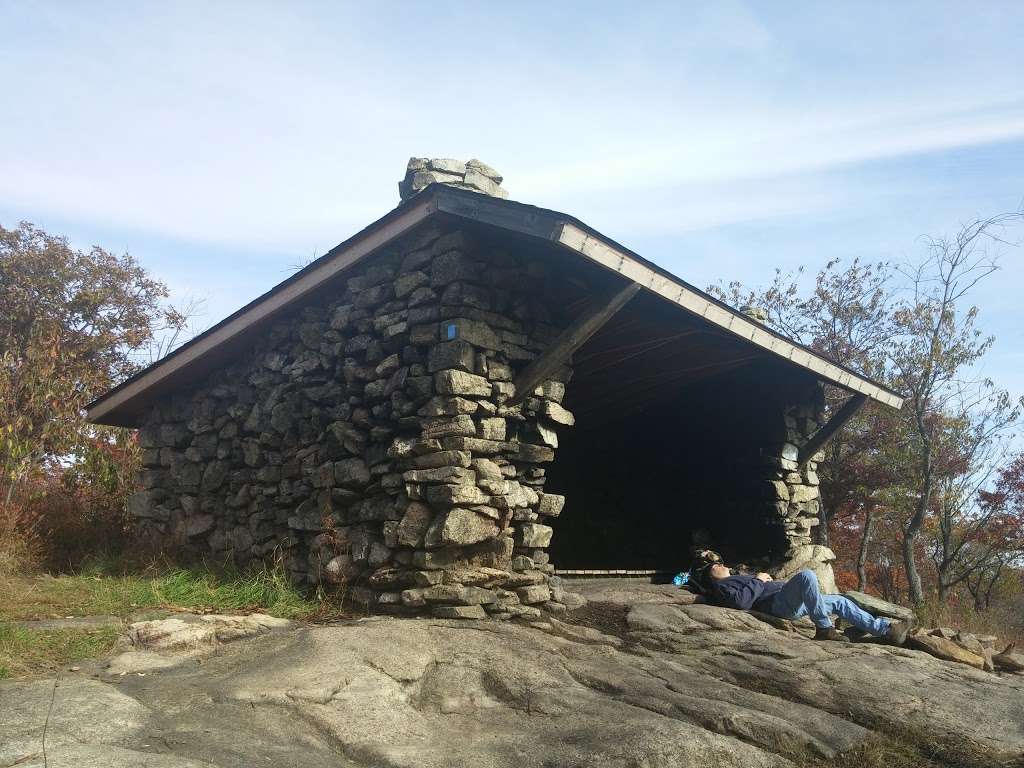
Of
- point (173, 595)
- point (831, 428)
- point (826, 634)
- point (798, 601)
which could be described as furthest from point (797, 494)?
point (173, 595)

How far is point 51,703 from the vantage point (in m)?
3.93

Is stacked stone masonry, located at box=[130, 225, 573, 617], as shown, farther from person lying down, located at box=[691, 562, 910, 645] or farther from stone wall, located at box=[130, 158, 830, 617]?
person lying down, located at box=[691, 562, 910, 645]

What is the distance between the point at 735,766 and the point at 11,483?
10.4 m

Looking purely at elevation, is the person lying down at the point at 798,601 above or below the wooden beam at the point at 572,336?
below

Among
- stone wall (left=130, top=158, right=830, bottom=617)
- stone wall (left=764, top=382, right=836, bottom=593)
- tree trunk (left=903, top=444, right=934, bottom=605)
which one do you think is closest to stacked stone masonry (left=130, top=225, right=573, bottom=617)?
stone wall (left=130, top=158, right=830, bottom=617)

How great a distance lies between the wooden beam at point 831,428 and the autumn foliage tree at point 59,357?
889 cm

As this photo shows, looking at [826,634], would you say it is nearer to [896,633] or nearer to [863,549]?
[896,633]

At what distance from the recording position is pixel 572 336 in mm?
6289

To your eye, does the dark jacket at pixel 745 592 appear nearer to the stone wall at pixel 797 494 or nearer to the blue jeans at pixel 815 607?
the blue jeans at pixel 815 607

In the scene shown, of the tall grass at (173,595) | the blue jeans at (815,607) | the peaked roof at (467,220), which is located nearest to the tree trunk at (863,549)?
the peaked roof at (467,220)

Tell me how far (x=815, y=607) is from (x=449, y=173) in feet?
17.3

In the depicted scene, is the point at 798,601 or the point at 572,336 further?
the point at 798,601

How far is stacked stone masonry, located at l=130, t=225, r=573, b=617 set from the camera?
6.06 metres

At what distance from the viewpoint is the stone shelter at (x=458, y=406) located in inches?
241
